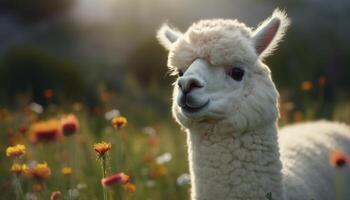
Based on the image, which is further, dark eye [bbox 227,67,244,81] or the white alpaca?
dark eye [bbox 227,67,244,81]

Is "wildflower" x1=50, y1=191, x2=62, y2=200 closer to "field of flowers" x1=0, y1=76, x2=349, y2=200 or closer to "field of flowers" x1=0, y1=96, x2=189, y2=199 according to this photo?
"field of flowers" x1=0, y1=76, x2=349, y2=200

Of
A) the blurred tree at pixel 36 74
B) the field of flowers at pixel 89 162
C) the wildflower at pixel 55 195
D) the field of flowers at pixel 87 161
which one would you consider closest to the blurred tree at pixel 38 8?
the blurred tree at pixel 36 74

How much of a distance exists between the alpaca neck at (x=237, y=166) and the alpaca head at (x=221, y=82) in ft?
0.27

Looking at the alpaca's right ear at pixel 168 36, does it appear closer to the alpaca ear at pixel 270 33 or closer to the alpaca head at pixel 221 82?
the alpaca head at pixel 221 82

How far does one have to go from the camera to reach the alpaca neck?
3557 millimetres

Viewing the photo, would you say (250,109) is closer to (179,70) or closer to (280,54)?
(179,70)

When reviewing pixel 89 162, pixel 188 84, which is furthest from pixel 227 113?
pixel 89 162

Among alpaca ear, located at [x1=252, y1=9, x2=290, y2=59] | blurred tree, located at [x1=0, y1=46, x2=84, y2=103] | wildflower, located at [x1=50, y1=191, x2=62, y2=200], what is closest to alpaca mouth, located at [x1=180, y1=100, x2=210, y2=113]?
alpaca ear, located at [x1=252, y1=9, x2=290, y2=59]

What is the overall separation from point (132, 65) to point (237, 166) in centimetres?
1324

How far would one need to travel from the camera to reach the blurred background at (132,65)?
644 cm

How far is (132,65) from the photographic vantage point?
16656 mm

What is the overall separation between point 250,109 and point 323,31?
13753 millimetres

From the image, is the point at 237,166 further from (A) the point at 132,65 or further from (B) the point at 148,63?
(A) the point at 132,65

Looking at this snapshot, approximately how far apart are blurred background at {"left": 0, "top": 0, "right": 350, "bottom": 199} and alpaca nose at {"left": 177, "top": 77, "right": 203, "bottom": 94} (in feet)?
4.23
